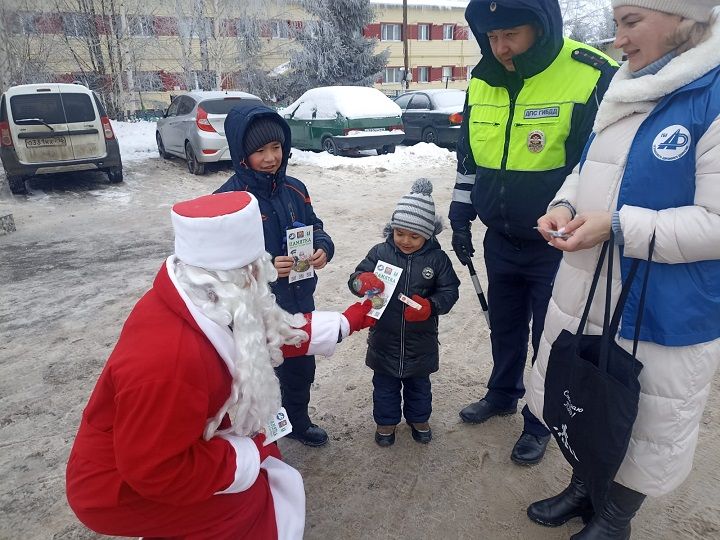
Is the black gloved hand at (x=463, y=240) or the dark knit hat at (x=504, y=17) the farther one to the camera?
the black gloved hand at (x=463, y=240)

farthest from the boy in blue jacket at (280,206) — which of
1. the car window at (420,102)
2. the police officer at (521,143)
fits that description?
the car window at (420,102)

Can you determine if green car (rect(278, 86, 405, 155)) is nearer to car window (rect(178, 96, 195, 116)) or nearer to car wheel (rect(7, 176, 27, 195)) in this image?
car window (rect(178, 96, 195, 116))

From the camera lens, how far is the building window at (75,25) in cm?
1847

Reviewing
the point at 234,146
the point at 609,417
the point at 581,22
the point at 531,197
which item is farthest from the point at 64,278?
the point at 581,22

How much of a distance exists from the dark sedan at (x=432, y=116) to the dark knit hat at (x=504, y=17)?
34.9ft

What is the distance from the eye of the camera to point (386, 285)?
8.30 feet

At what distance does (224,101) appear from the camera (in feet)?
34.1

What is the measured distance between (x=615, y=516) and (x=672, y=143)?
4.82ft

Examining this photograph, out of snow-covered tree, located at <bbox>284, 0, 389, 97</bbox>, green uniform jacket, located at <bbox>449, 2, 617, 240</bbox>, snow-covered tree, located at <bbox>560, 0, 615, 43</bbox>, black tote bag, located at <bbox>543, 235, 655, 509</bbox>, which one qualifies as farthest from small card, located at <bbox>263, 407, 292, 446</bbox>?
snow-covered tree, located at <bbox>560, 0, 615, 43</bbox>

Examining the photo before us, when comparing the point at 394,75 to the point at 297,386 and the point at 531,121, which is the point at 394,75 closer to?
the point at 531,121

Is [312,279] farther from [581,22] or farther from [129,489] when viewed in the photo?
[581,22]

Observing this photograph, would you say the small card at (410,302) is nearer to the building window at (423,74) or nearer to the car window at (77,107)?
the car window at (77,107)

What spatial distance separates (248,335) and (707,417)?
283cm

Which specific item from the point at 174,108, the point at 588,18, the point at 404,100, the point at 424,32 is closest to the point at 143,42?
the point at 174,108
